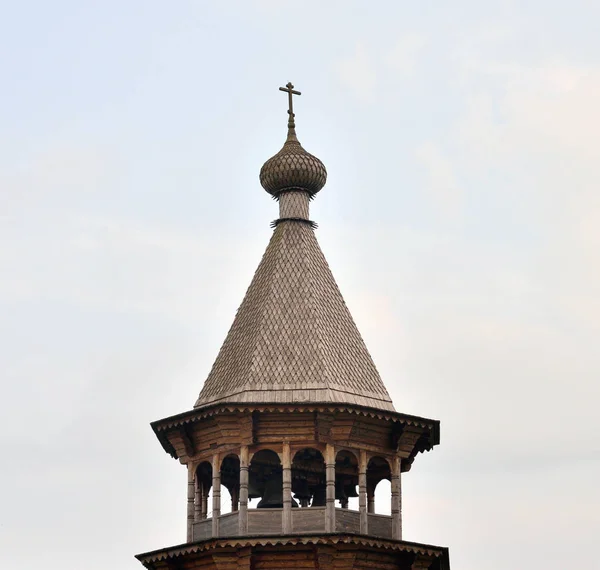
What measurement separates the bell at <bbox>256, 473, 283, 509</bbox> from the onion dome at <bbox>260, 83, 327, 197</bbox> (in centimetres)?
658

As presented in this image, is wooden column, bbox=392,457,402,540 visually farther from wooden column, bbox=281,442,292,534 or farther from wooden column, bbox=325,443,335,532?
wooden column, bbox=281,442,292,534

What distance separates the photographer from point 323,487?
38.0 m

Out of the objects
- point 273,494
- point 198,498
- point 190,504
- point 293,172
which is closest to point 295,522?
point 273,494

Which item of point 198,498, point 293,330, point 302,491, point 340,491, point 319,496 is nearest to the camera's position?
point 198,498

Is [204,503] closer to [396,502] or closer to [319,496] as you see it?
[319,496]

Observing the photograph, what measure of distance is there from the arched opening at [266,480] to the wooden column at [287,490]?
1223mm

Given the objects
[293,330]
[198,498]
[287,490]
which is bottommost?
[287,490]

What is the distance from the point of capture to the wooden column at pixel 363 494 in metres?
34.7

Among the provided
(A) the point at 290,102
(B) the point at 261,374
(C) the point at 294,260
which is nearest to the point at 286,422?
(B) the point at 261,374

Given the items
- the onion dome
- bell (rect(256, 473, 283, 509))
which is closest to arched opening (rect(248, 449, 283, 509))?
bell (rect(256, 473, 283, 509))

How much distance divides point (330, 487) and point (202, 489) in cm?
356

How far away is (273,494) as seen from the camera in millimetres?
36312

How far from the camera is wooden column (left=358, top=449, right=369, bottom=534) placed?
34.7m

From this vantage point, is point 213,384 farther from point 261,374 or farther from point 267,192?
point 267,192
